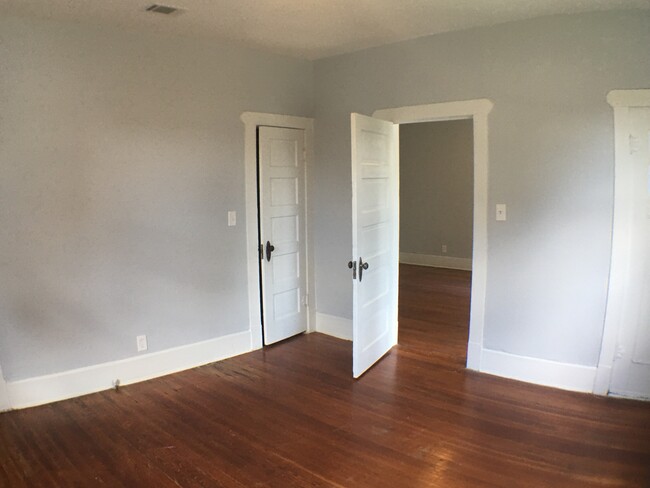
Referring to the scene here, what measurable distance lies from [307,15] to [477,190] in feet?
5.77

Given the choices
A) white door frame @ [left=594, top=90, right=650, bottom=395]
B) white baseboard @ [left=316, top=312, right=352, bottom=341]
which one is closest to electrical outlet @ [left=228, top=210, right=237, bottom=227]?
white baseboard @ [left=316, top=312, right=352, bottom=341]

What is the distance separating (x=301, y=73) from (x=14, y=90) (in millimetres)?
2348

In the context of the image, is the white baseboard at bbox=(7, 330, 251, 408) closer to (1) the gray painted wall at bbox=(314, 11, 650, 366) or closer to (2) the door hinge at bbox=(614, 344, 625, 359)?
(1) the gray painted wall at bbox=(314, 11, 650, 366)

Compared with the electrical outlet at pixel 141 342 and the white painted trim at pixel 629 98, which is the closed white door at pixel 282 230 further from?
the white painted trim at pixel 629 98

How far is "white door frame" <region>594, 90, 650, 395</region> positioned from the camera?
3.00 meters

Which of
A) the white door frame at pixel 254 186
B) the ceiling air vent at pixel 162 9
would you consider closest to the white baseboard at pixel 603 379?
the white door frame at pixel 254 186

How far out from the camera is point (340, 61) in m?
4.22

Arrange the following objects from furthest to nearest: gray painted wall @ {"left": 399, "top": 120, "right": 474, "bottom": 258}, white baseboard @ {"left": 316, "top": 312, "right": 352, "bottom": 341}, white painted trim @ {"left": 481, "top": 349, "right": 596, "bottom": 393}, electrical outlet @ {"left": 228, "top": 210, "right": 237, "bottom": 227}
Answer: gray painted wall @ {"left": 399, "top": 120, "right": 474, "bottom": 258} → white baseboard @ {"left": 316, "top": 312, "right": 352, "bottom": 341} → electrical outlet @ {"left": 228, "top": 210, "right": 237, "bottom": 227} → white painted trim @ {"left": 481, "top": 349, "right": 596, "bottom": 393}

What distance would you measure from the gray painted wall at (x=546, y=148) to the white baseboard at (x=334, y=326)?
1.35 metres

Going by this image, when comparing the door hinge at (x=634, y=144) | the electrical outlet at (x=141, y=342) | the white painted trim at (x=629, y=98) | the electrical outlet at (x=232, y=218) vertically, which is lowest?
Result: the electrical outlet at (x=141, y=342)

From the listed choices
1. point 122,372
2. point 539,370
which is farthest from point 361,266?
point 122,372

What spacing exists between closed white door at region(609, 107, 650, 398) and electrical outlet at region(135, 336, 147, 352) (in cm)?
340

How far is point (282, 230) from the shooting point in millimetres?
4328

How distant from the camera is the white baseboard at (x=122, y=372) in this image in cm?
312
